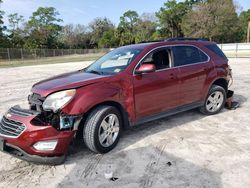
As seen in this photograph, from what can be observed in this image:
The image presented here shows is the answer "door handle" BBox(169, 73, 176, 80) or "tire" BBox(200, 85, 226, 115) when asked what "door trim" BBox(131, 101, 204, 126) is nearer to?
"tire" BBox(200, 85, 226, 115)

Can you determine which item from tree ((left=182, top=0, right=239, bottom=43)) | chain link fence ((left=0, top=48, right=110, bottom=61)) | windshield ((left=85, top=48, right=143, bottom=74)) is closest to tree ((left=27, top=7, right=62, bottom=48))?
chain link fence ((left=0, top=48, right=110, bottom=61))

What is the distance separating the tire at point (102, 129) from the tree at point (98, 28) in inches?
3197

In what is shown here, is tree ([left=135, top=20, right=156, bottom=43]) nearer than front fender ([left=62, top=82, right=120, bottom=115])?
No

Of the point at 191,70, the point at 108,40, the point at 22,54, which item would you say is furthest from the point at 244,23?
the point at 191,70

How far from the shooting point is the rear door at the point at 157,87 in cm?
430

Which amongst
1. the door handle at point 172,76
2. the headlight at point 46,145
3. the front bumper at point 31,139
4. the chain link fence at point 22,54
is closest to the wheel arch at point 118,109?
the front bumper at point 31,139

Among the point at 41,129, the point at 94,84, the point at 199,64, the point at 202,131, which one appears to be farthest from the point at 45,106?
the point at 199,64

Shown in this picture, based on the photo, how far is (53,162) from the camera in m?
3.48

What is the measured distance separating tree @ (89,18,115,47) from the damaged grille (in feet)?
267

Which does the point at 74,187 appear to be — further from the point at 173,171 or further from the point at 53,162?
the point at 173,171

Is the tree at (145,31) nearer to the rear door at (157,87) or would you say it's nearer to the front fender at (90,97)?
the rear door at (157,87)

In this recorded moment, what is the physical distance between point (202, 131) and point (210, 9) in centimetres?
4906

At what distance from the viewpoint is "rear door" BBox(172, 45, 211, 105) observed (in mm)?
4941

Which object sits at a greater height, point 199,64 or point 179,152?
point 199,64
